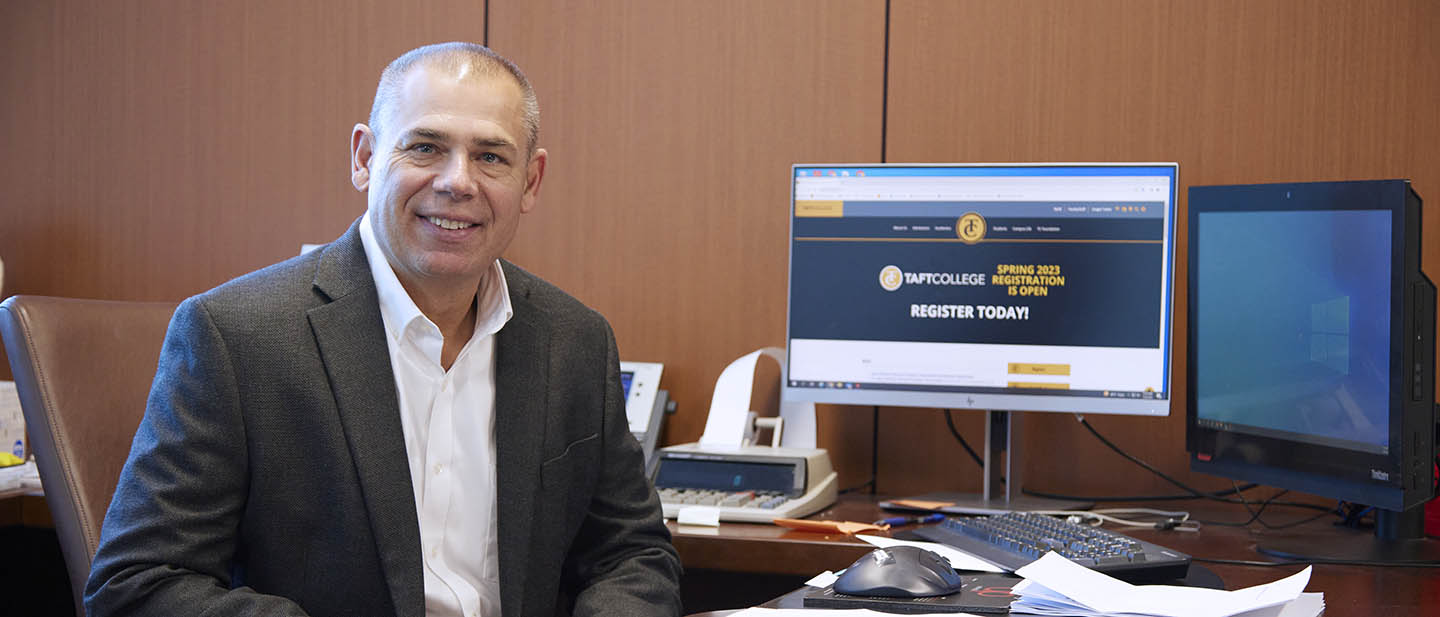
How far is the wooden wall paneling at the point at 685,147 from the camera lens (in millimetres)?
2545

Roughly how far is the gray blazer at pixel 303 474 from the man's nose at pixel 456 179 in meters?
0.15

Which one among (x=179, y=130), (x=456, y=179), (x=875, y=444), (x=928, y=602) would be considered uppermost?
(x=179, y=130)

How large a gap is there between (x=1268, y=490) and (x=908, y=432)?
2.28 feet

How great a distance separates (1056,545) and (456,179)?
92 cm

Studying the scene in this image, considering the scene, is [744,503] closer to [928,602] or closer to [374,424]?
[928,602]

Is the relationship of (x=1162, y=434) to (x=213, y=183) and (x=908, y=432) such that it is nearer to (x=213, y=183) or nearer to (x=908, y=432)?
(x=908, y=432)

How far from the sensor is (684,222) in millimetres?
2607

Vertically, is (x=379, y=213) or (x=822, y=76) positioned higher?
(x=822, y=76)

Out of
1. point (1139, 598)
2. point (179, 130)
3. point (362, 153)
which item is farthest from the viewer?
point (179, 130)

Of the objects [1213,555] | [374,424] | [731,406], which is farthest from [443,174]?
[1213,555]

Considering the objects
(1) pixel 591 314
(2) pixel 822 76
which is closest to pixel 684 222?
(2) pixel 822 76

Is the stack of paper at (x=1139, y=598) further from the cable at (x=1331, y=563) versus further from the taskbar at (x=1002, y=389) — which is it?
the taskbar at (x=1002, y=389)

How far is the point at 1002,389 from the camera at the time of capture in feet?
7.22

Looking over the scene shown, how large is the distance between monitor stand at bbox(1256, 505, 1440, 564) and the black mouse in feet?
2.16
